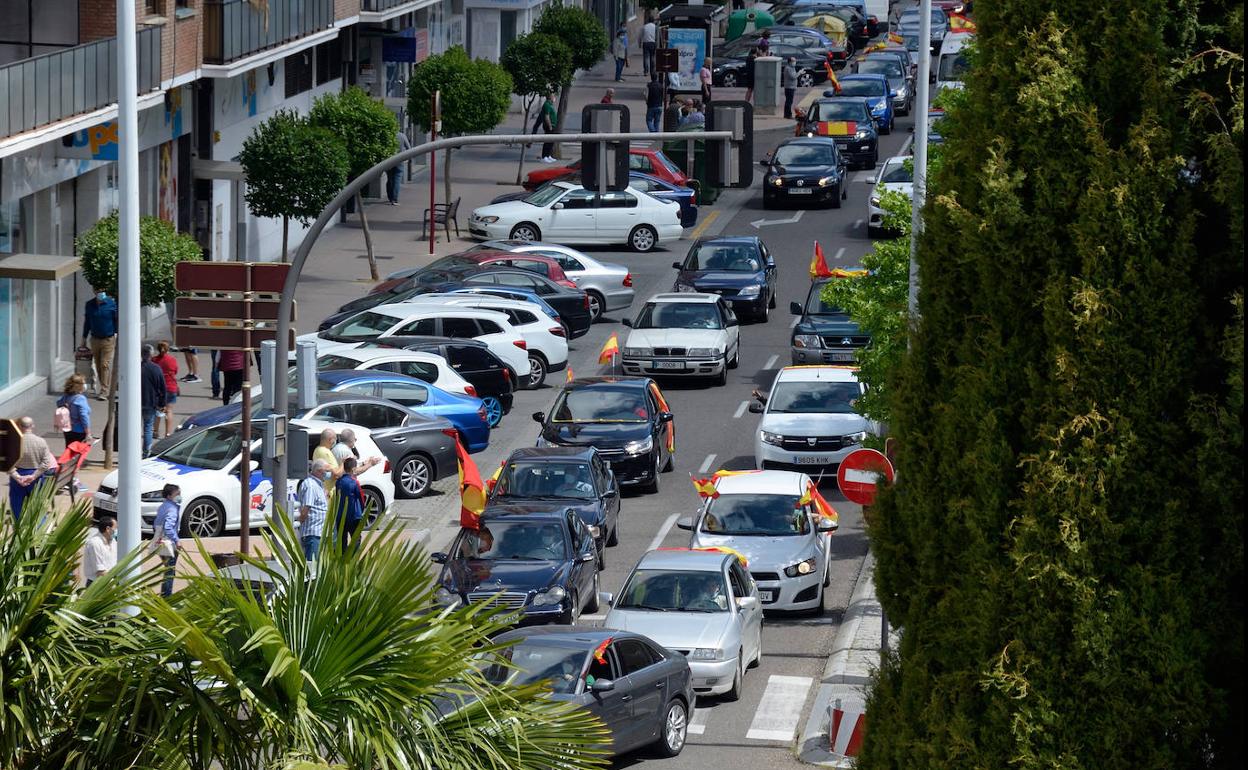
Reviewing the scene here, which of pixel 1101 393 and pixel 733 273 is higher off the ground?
pixel 1101 393

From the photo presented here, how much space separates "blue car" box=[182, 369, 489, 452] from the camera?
91.3 ft

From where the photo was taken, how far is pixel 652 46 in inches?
2793

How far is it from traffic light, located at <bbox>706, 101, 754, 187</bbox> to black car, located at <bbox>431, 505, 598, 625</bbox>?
178 inches

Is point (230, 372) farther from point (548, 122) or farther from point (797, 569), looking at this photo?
point (548, 122)

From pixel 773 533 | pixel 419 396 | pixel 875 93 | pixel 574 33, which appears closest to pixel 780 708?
pixel 773 533

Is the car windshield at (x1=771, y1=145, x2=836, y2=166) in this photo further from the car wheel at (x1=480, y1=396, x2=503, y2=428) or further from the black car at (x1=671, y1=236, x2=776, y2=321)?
the car wheel at (x1=480, y1=396, x2=503, y2=428)

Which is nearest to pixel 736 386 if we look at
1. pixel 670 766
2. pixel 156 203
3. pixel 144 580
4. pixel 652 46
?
pixel 156 203

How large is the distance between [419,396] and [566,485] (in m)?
4.66

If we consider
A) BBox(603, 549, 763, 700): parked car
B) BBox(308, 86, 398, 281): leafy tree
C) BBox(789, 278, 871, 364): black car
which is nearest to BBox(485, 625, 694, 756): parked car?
BBox(603, 549, 763, 700): parked car

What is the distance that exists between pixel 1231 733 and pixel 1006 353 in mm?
1672

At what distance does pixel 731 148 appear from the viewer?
76.7 ft

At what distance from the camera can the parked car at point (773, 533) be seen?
880 inches

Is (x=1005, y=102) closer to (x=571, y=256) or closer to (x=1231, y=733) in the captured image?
(x=1231, y=733)

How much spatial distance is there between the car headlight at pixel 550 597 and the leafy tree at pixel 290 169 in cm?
1811
